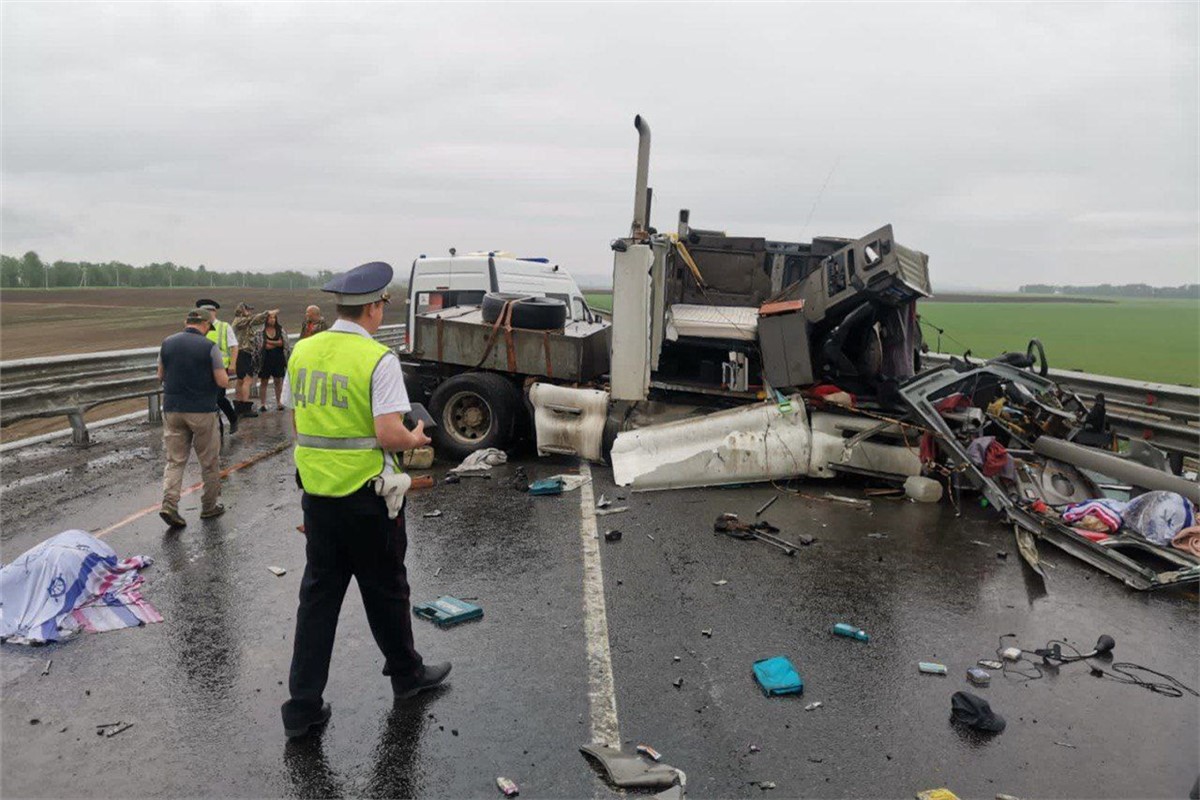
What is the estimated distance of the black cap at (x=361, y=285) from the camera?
11.6 ft

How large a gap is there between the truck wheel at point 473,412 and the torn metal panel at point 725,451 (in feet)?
5.48

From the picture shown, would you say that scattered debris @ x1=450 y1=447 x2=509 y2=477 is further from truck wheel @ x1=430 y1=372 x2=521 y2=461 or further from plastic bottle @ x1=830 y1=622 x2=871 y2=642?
plastic bottle @ x1=830 y1=622 x2=871 y2=642

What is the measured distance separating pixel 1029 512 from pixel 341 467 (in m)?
5.47

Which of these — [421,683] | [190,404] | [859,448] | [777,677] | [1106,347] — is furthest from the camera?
[1106,347]

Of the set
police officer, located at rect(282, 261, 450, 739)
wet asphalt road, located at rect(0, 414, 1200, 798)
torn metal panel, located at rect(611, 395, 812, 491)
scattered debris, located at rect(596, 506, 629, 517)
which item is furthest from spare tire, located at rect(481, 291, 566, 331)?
police officer, located at rect(282, 261, 450, 739)

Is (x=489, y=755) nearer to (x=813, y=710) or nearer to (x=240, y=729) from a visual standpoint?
(x=240, y=729)

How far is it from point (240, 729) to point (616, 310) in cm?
587

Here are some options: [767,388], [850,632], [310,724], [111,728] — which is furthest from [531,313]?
[111,728]

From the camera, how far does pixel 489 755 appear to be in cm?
325

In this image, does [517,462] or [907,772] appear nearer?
[907,772]

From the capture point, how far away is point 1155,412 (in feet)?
28.3

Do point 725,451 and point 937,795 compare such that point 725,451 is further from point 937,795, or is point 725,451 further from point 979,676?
point 937,795

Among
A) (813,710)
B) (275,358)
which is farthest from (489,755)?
(275,358)

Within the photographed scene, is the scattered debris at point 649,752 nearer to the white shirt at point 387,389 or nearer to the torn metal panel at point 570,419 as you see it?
the white shirt at point 387,389
